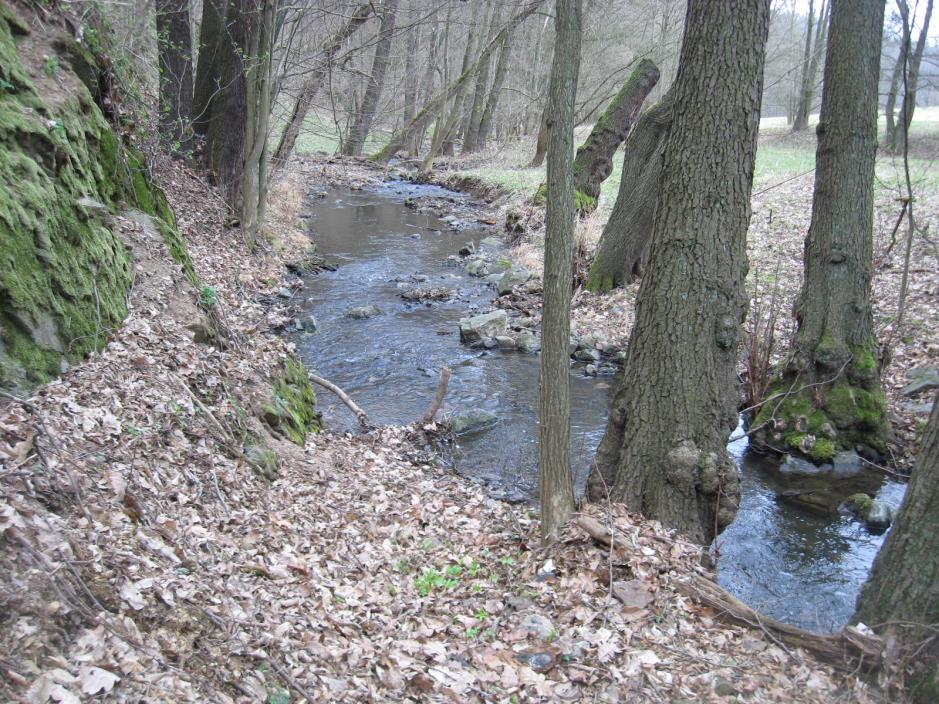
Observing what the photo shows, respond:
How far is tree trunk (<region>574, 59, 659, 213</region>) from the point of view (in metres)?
13.8

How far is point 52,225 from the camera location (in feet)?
16.6

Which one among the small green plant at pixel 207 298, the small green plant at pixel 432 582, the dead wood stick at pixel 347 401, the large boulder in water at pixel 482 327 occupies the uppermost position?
the small green plant at pixel 207 298

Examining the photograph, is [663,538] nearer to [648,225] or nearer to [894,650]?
[894,650]

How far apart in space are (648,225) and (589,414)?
15.4 feet

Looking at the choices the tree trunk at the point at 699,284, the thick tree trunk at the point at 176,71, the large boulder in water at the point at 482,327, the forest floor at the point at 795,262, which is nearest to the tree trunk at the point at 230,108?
the thick tree trunk at the point at 176,71

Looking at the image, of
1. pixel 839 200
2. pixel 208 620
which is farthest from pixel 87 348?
pixel 839 200

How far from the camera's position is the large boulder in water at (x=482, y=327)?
10852 mm

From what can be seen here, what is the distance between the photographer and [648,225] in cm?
1186

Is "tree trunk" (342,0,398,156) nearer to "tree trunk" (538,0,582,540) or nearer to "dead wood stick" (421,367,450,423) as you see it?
"dead wood stick" (421,367,450,423)

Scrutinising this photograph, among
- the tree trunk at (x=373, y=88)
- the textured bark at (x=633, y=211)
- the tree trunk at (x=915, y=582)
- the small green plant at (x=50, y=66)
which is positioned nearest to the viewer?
the tree trunk at (x=915, y=582)

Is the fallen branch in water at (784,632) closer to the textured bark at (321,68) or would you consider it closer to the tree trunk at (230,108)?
the tree trunk at (230,108)

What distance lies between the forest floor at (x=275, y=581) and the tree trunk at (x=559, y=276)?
0.36m

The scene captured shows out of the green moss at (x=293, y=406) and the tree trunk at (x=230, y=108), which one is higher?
the tree trunk at (x=230, y=108)

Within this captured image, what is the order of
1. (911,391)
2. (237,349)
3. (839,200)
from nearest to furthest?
(237,349) < (839,200) < (911,391)
